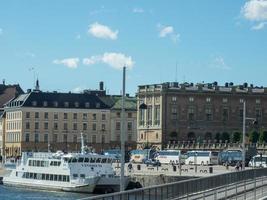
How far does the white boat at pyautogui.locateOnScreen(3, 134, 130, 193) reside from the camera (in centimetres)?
10000

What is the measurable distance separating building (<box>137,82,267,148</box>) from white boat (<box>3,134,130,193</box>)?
78841 millimetres

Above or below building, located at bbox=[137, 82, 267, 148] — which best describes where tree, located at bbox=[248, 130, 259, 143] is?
below

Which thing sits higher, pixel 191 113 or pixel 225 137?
pixel 191 113

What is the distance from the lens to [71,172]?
104 metres

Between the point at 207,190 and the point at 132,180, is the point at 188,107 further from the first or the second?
the point at 207,190

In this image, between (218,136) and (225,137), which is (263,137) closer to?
(225,137)

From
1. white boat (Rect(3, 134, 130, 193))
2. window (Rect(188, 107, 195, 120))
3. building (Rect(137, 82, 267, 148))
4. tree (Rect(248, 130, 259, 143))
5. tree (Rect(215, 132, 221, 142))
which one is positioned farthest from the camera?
window (Rect(188, 107, 195, 120))

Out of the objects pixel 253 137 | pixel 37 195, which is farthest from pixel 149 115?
pixel 37 195

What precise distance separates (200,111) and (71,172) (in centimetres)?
9225

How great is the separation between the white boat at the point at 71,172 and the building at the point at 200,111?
7884 cm

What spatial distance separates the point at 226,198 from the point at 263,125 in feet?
509

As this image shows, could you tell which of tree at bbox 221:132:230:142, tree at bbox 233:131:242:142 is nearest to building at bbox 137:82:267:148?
tree at bbox 221:132:230:142

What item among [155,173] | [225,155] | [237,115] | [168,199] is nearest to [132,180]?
[155,173]

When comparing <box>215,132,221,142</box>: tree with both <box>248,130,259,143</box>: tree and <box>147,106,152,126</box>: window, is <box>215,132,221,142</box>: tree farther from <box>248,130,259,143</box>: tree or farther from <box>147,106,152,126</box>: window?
<box>147,106,152,126</box>: window
